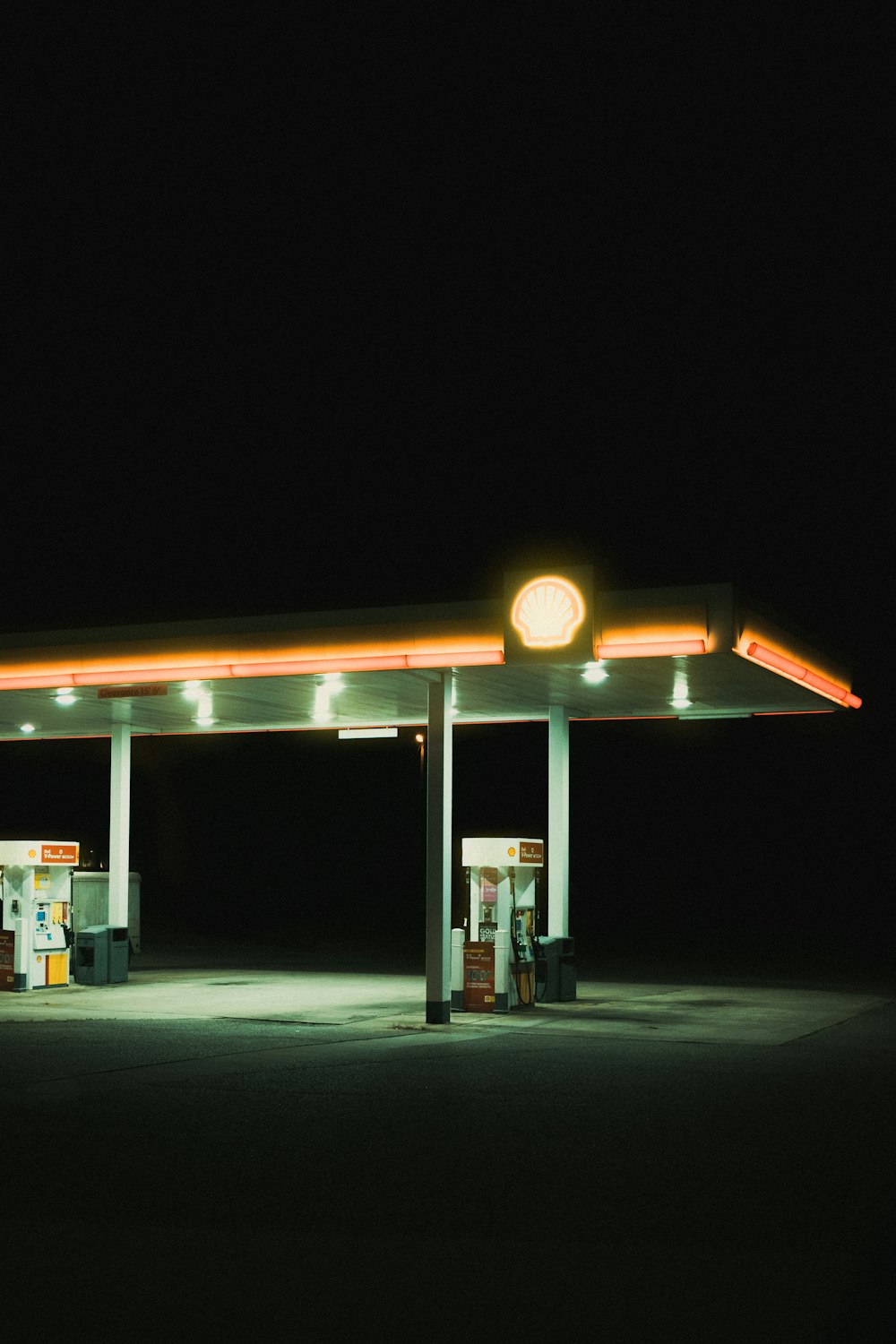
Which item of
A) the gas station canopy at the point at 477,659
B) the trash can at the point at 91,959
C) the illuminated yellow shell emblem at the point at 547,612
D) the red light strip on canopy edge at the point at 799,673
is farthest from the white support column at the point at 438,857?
the trash can at the point at 91,959

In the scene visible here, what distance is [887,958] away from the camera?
32.1 metres

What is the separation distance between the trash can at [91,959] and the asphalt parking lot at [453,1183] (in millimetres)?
7981

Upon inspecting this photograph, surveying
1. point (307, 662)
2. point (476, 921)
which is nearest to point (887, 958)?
point (476, 921)

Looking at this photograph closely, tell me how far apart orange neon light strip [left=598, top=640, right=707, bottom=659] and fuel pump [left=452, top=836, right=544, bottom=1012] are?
15.3 ft

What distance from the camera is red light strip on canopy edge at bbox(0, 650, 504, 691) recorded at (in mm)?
16516

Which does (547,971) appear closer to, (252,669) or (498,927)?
(498,927)

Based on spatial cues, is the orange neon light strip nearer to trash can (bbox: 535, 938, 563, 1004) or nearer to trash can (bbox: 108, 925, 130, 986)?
trash can (bbox: 535, 938, 563, 1004)

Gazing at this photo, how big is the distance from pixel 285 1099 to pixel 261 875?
139 feet

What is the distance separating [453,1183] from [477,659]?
9024 mm

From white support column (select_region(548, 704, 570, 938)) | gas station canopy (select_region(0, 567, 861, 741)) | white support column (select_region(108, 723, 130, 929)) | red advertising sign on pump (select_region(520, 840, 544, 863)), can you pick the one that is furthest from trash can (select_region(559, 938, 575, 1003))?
white support column (select_region(108, 723, 130, 929))

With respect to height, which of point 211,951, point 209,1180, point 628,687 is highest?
point 628,687

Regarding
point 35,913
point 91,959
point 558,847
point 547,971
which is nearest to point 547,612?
point 558,847

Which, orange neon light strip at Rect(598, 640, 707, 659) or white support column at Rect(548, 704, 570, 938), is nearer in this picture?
orange neon light strip at Rect(598, 640, 707, 659)

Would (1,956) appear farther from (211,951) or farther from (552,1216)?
(552,1216)
